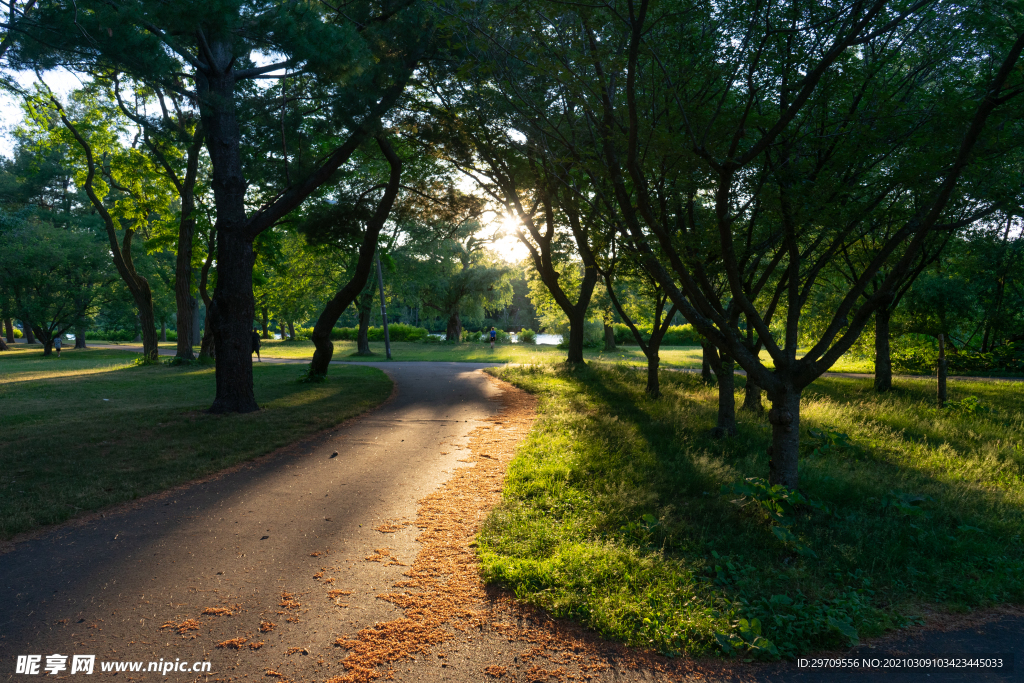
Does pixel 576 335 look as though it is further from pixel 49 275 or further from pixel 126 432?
pixel 49 275

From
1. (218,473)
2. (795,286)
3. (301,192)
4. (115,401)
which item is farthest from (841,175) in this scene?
(115,401)

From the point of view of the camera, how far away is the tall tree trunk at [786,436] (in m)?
5.68

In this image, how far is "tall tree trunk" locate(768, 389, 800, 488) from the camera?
5680 mm

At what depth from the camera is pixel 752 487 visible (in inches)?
197

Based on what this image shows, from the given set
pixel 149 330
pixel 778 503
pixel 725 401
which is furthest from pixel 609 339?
pixel 778 503

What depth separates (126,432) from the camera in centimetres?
830

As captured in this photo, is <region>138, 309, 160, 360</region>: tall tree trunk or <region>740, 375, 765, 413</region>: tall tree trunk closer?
<region>740, 375, 765, 413</region>: tall tree trunk

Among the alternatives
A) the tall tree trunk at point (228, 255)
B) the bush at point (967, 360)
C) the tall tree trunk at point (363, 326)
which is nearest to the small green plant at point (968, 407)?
the bush at point (967, 360)

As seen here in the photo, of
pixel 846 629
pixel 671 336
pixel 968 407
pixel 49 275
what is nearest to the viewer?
pixel 846 629

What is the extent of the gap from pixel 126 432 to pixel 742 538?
→ 8.99m

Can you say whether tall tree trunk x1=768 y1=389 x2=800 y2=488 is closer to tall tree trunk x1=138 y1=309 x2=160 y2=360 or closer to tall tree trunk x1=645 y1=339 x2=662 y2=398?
tall tree trunk x1=645 y1=339 x2=662 y2=398

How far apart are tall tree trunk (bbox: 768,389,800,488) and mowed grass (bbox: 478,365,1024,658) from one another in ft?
1.34

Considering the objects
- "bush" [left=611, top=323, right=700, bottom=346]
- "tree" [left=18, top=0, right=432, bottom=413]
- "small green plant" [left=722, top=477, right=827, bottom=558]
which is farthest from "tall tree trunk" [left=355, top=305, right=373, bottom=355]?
"small green plant" [left=722, top=477, right=827, bottom=558]

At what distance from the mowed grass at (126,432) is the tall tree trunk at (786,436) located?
6.85m
